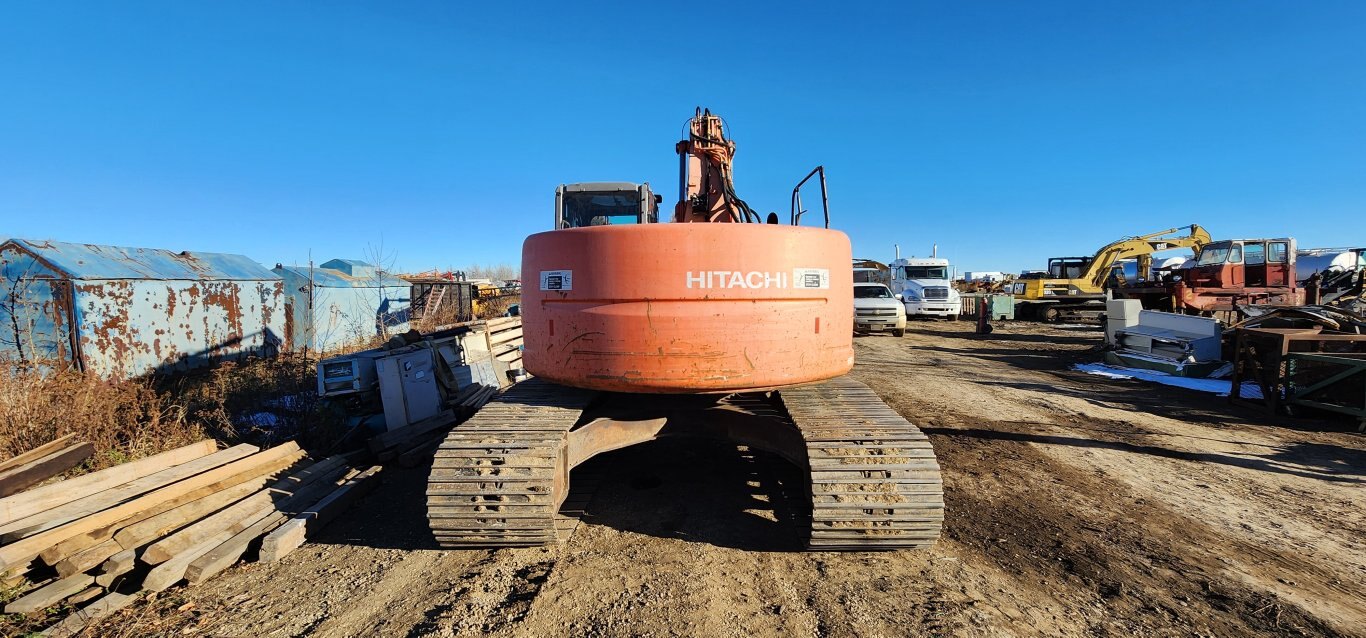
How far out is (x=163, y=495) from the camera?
12.9 feet

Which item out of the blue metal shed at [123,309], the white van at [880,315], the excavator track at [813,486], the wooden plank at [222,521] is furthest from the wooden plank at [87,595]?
the white van at [880,315]

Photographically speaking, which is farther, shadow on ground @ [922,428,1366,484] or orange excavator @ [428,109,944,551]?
shadow on ground @ [922,428,1366,484]

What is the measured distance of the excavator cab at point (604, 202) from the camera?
6467 millimetres

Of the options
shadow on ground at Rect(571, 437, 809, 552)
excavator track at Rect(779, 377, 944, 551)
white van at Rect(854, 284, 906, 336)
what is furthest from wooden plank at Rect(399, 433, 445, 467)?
white van at Rect(854, 284, 906, 336)

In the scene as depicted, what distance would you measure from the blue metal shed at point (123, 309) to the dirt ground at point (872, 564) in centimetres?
607

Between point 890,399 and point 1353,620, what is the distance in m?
5.56

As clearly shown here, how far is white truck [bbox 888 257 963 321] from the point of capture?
22.2 meters

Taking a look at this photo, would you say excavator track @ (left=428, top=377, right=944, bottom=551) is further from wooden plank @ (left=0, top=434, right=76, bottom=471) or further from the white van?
the white van

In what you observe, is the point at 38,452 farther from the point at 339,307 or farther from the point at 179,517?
the point at 339,307

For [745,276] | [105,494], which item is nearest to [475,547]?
[745,276]

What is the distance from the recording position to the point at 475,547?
3482 mm

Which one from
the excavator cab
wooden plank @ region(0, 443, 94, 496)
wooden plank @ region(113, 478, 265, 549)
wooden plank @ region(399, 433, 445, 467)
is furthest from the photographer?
the excavator cab

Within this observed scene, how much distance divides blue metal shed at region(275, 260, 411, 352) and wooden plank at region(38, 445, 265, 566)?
7.01m

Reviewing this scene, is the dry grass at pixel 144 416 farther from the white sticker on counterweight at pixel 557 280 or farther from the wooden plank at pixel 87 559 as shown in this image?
the white sticker on counterweight at pixel 557 280
